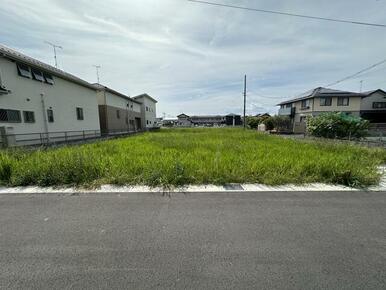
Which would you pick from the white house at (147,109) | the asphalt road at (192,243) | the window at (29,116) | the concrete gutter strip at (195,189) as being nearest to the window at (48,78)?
the window at (29,116)

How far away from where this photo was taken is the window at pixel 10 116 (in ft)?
32.6

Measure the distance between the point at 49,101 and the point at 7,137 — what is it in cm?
538

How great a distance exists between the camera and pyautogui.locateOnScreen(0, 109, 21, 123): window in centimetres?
995

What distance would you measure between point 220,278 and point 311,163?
15.2ft

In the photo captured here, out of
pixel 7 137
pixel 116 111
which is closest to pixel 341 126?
pixel 7 137

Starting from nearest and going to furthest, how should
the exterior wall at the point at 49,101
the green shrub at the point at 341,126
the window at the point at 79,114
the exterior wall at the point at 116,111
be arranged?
the exterior wall at the point at 49,101 → the green shrub at the point at 341,126 → the window at the point at 79,114 → the exterior wall at the point at 116,111

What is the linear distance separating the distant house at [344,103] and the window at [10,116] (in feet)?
90.0

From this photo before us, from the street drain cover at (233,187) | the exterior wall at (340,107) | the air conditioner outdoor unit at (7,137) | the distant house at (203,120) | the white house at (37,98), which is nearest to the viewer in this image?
the street drain cover at (233,187)

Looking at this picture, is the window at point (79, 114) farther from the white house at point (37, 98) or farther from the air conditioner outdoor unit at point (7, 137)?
the air conditioner outdoor unit at point (7, 137)

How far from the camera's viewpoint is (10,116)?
10383 millimetres

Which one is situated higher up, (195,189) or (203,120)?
(203,120)

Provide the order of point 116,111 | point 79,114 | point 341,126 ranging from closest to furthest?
point 341,126
point 79,114
point 116,111

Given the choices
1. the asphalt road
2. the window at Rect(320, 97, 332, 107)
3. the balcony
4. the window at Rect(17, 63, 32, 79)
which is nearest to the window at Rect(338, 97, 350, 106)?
the window at Rect(320, 97, 332, 107)

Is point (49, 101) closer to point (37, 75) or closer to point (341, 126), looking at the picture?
point (37, 75)
